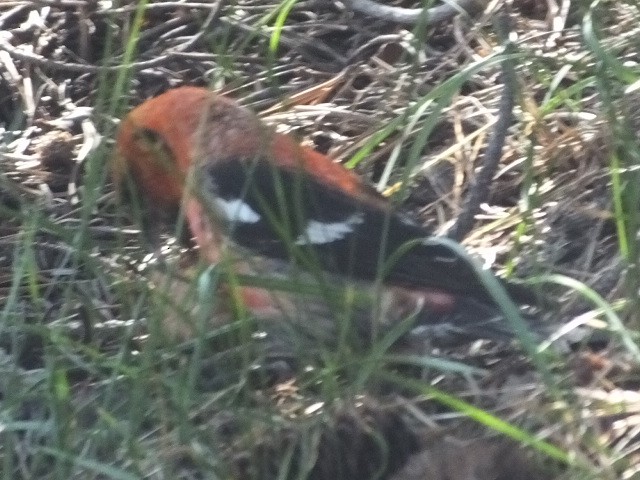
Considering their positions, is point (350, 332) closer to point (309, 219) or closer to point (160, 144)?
point (309, 219)

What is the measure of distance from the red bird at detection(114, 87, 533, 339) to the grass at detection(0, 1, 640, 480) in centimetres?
7

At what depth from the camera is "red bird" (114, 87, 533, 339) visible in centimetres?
186

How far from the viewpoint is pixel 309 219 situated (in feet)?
6.55

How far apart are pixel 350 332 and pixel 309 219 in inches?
16.0

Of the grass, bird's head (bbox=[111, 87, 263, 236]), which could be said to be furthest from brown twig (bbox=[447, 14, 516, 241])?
bird's head (bbox=[111, 87, 263, 236])

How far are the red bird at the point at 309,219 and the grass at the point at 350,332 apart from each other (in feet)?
0.24

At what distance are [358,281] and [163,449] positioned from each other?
1.54ft

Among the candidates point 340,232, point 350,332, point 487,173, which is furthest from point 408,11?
point 350,332

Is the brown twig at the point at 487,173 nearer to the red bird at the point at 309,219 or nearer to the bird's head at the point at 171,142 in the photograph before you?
the red bird at the point at 309,219

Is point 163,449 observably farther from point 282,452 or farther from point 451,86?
point 451,86

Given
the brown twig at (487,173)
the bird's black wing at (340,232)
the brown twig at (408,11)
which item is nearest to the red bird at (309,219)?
the bird's black wing at (340,232)

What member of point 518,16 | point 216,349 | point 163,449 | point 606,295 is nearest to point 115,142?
point 216,349

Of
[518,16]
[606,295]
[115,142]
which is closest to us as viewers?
[606,295]

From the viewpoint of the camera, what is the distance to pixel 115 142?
2.05 m
